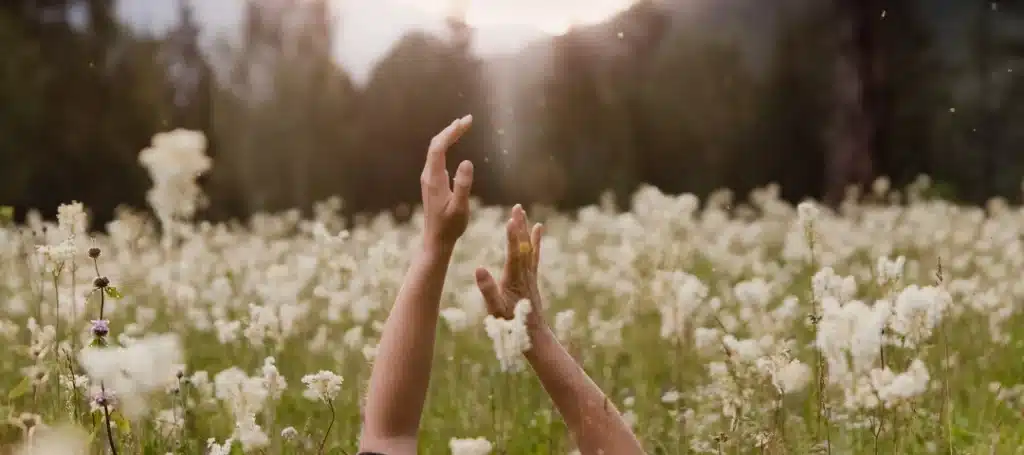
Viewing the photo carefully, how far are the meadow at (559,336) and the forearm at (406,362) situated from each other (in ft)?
0.37

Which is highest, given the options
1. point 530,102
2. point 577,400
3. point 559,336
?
point 530,102

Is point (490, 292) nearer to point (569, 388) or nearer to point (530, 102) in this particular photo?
point (569, 388)

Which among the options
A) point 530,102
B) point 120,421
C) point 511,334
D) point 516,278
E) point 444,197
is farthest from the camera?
point 530,102

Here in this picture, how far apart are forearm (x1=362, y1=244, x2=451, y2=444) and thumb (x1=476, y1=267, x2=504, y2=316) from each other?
0.74ft

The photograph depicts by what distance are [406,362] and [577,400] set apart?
1.78 ft

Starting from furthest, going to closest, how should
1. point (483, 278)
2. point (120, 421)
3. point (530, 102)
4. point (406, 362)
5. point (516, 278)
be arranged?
point (530, 102) → point (516, 278) → point (483, 278) → point (406, 362) → point (120, 421)

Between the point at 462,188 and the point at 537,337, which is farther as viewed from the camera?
the point at 537,337

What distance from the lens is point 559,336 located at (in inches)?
157

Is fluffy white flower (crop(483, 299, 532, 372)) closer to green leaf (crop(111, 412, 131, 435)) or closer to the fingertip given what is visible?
the fingertip

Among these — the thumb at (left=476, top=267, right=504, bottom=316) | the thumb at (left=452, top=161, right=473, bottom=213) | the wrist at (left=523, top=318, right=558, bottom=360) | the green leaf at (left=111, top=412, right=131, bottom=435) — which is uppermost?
the thumb at (left=452, top=161, right=473, bottom=213)

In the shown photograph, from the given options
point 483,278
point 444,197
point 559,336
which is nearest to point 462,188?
point 444,197

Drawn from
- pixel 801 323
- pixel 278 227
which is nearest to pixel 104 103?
pixel 278 227

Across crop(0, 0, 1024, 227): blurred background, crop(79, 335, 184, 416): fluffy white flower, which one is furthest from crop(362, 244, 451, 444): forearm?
crop(0, 0, 1024, 227): blurred background

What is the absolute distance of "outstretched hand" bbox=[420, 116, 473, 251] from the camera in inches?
104
